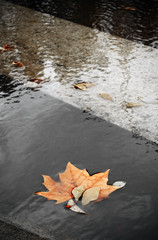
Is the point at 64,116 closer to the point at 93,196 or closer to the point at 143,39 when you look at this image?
the point at 93,196

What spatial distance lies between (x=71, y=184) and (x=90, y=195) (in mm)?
113

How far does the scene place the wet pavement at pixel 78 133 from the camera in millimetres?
973

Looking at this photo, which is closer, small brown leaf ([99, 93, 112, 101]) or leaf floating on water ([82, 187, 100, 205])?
leaf floating on water ([82, 187, 100, 205])

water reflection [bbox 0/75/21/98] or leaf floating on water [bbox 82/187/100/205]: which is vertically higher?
water reflection [bbox 0/75/21/98]

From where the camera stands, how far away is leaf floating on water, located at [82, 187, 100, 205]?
102 cm

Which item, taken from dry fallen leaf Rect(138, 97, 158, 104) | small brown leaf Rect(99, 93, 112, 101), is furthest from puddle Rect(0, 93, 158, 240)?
dry fallen leaf Rect(138, 97, 158, 104)

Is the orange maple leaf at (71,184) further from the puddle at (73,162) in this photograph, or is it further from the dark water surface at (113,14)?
the dark water surface at (113,14)

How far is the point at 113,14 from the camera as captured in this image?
3.78 m

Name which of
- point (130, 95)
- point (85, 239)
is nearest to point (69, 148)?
point (85, 239)

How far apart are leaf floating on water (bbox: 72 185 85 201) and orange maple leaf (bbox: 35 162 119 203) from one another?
0.07ft

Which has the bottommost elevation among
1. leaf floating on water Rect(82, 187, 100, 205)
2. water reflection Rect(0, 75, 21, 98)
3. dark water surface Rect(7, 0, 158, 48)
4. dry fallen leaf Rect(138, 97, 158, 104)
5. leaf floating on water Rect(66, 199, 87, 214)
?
leaf floating on water Rect(66, 199, 87, 214)

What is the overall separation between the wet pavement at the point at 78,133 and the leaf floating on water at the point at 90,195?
29 millimetres

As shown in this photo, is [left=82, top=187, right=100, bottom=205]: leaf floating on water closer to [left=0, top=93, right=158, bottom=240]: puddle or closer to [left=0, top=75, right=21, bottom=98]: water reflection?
[left=0, top=93, right=158, bottom=240]: puddle

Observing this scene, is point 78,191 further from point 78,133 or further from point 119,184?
point 78,133
